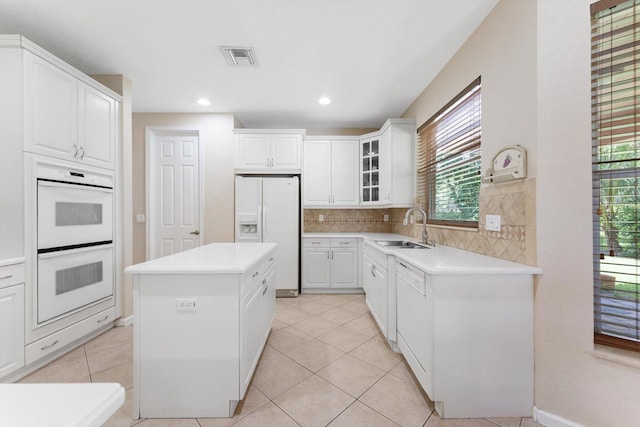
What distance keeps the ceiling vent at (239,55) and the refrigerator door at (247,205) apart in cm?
157

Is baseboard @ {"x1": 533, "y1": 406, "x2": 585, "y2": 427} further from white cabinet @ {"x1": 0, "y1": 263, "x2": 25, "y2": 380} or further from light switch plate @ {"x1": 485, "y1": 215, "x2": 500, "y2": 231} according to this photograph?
white cabinet @ {"x1": 0, "y1": 263, "x2": 25, "y2": 380}

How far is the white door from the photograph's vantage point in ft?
12.6

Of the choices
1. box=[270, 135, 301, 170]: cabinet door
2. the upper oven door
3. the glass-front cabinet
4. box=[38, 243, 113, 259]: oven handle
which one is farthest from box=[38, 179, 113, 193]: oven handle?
the glass-front cabinet

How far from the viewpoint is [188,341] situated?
1487mm

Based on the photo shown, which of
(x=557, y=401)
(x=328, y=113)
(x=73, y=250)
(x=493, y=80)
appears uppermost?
(x=328, y=113)

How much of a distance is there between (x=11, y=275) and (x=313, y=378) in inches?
87.8

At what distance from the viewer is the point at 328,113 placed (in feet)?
12.5

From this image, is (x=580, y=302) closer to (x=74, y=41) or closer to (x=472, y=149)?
(x=472, y=149)

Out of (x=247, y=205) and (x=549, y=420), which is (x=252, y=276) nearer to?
(x=549, y=420)

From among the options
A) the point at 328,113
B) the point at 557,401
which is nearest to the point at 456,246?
the point at 557,401

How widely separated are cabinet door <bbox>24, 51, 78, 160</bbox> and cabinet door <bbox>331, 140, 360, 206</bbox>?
9.78 feet

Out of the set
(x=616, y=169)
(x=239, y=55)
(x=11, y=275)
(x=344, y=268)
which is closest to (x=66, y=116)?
(x=11, y=275)

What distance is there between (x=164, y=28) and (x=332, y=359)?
9.81 ft

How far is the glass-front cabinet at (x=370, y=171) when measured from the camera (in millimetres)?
3904
